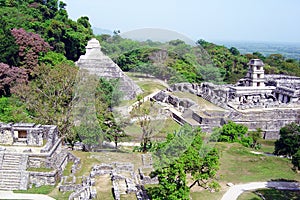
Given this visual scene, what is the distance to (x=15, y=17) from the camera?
4525 centimetres

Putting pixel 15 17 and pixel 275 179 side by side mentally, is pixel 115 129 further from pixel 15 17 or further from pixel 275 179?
pixel 15 17

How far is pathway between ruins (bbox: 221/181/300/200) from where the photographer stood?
18.5 m

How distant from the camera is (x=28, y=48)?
37.8m

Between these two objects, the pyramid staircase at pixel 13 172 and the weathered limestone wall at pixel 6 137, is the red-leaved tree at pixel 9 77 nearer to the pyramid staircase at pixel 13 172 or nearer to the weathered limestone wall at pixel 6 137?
the weathered limestone wall at pixel 6 137

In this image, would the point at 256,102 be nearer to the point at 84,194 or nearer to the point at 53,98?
the point at 53,98

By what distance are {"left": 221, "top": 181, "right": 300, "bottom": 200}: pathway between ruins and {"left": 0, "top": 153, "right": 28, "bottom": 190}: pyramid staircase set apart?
10921 millimetres

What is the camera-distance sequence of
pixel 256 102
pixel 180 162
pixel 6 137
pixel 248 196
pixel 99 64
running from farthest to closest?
pixel 256 102 < pixel 99 64 < pixel 6 137 < pixel 248 196 < pixel 180 162

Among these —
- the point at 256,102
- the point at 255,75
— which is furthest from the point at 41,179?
the point at 255,75

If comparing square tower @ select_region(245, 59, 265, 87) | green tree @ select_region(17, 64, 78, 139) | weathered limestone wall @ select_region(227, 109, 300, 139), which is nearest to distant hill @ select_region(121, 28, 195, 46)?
green tree @ select_region(17, 64, 78, 139)

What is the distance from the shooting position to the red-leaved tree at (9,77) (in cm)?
3266

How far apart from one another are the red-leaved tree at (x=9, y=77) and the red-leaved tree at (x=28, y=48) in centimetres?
225

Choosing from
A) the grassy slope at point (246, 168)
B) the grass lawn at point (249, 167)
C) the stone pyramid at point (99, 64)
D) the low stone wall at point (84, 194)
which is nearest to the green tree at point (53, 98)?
the stone pyramid at point (99, 64)

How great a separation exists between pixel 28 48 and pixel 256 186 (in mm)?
28950

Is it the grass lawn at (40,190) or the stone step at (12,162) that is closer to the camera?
the grass lawn at (40,190)
